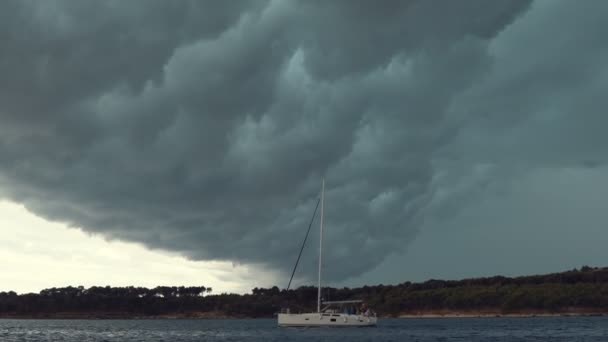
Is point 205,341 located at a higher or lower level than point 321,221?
lower

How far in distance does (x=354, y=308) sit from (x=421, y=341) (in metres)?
57.6

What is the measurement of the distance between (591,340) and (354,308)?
7163 centimetres

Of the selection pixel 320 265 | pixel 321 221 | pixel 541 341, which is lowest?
pixel 541 341

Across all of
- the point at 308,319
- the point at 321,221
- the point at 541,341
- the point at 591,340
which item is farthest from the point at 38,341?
the point at 591,340

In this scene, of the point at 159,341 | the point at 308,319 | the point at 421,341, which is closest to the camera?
the point at 421,341

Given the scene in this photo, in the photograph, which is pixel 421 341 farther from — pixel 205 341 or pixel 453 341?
pixel 205 341

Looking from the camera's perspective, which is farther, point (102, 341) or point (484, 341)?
point (102, 341)

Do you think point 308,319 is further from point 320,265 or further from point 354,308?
point 354,308

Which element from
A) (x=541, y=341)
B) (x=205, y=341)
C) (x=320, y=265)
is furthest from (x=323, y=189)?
(x=541, y=341)

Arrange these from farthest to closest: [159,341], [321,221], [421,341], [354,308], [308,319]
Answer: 1. [354,308]
2. [321,221]
3. [308,319]
4. [159,341]
5. [421,341]

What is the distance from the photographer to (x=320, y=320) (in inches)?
5679

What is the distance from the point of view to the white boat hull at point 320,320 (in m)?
144

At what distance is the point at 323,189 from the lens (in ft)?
532

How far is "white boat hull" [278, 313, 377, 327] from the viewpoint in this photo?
5669 inches
